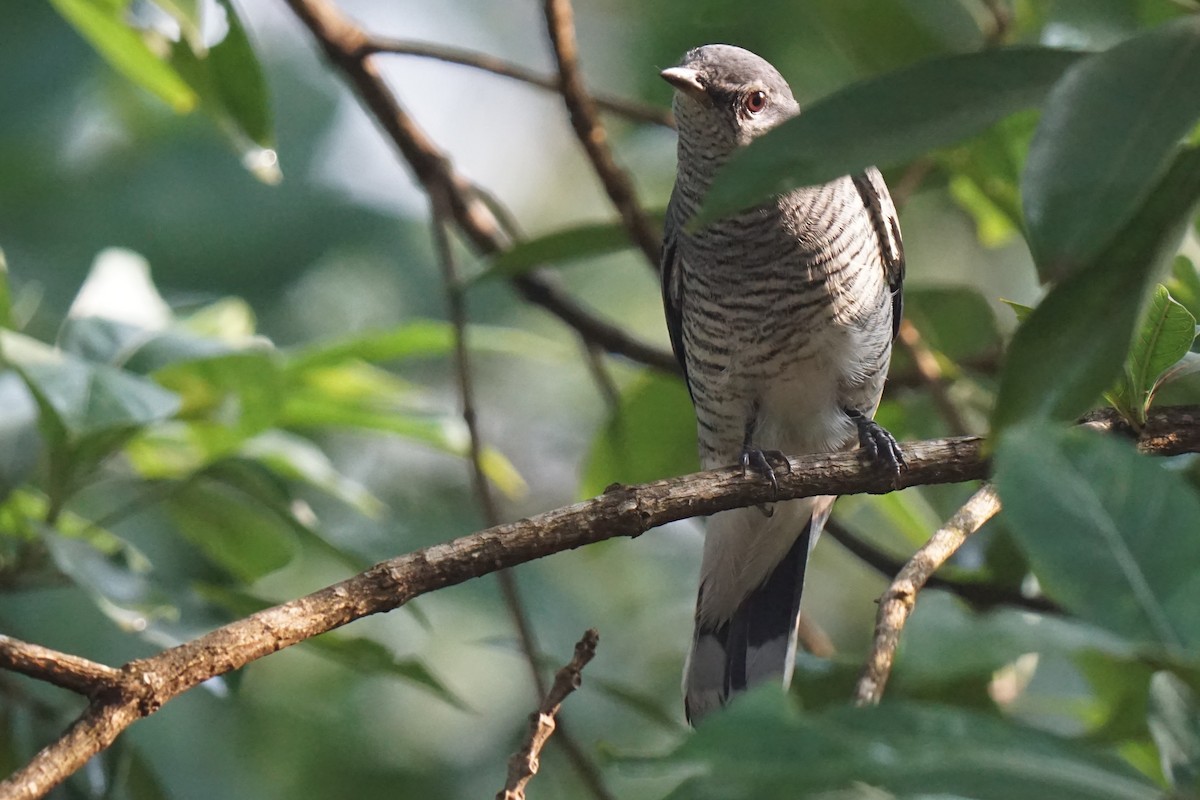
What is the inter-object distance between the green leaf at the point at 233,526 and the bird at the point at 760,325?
2.86 ft

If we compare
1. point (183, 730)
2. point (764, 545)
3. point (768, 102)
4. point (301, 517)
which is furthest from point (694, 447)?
point (183, 730)

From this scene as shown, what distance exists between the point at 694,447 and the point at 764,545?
0.28 metres

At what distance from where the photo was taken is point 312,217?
4.87m

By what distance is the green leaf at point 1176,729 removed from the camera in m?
1.11

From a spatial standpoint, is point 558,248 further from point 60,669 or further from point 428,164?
point 60,669

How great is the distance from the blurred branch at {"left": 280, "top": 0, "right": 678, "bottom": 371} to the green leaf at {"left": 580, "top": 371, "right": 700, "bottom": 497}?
0.09 metres

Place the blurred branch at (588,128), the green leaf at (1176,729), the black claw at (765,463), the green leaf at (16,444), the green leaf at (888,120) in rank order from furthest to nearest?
the blurred branch at (588,128), the green leaf at (16,444), the black claw at (765,463), the green leaf at (1176,729), the green leaf at (888,120)

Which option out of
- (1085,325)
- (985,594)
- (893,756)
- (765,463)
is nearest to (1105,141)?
(1085,325)

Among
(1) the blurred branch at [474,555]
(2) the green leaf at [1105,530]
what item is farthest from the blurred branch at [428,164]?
(2) the green leaf at [1105,530]

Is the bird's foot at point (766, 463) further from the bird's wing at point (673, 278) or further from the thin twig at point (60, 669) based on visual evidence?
the thin twig at point (60, 669)

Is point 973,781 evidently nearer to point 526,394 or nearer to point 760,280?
point 760,280

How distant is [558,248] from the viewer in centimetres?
251

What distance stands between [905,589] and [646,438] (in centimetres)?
141

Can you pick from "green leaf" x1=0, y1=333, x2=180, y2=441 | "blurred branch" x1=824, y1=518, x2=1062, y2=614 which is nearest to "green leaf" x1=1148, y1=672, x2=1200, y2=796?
"blurred branch" x1=824, y1=518, x2=1062, y2=614
